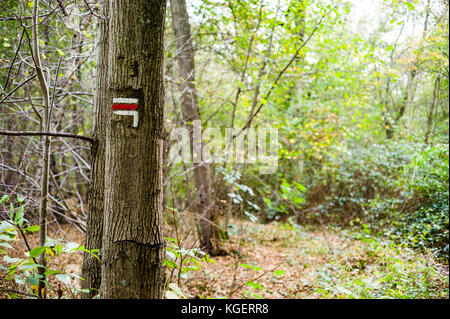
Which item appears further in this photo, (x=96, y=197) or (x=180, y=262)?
(x=96, y=197)

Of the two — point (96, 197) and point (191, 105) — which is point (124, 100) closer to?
point (96, 197)

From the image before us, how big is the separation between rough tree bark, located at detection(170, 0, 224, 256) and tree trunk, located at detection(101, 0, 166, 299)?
388 centimetres

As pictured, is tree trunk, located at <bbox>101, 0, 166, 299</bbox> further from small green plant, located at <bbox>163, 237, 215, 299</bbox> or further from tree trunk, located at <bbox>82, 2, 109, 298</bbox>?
tree trunk, located at <bbox>82, 2, 109, 298</bbox>

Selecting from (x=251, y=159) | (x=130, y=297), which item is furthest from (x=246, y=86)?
(x=130, y=297)

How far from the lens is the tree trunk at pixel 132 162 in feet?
5.17

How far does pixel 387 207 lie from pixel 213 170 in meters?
4.50

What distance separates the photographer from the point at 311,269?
5980 mm

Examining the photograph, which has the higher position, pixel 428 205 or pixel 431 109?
pixel 431 109

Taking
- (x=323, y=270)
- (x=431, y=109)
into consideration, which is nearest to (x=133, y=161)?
(x=323, y=270)

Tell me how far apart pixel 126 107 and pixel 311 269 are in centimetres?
545

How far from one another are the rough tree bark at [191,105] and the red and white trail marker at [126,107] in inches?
156

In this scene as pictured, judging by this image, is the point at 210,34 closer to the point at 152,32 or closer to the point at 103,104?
the point at 103,104

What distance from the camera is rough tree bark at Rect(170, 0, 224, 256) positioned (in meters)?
5.87

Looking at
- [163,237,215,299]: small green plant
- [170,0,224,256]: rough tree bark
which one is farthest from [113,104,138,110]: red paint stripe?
[170,0,224,256]: rough tree bark
